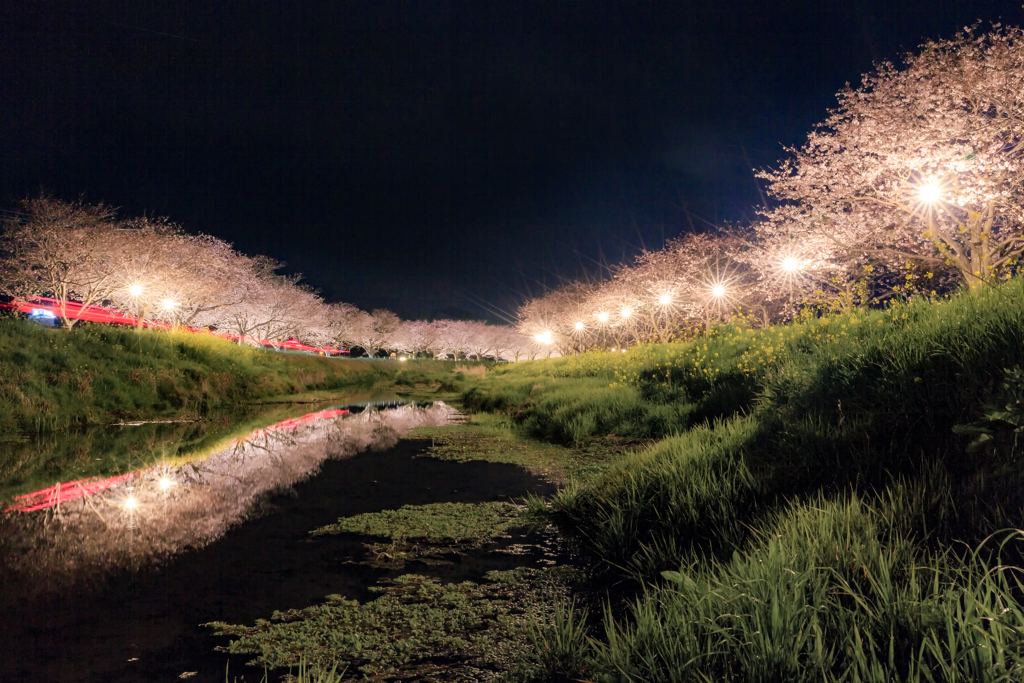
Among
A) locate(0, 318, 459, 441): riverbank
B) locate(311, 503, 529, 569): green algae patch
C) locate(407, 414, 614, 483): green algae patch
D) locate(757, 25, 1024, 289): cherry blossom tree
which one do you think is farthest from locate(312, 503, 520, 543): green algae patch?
locate(757, 25, 1024, 289): cherry blossom tree

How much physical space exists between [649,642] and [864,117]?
21.1 meters

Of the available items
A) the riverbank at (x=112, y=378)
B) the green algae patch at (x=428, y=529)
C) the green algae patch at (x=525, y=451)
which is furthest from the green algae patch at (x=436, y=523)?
the riverbank at (x=112, y=378)

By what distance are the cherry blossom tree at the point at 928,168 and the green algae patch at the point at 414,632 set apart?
45.0 ft

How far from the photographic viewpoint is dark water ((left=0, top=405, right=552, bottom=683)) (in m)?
2.65

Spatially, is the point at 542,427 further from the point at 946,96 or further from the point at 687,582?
the point at 946,96

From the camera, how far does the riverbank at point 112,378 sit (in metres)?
10.9

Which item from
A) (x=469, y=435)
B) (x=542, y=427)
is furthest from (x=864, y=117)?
(x=469, y=435)

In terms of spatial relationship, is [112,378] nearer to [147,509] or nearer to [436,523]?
[147,509]

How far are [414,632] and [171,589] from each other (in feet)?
6.23

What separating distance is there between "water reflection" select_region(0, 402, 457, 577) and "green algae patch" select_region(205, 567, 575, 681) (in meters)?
1.92

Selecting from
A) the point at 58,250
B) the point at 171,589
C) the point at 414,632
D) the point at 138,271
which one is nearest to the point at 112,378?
the point at 171,589

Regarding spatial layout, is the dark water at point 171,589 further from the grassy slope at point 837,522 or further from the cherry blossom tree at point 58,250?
the cherry blossom tree at point 58,250

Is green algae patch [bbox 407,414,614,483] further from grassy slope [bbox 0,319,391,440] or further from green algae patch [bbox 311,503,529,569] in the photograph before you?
grassy slope [bbox 0,319,391,440]

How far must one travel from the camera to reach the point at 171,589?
350 cm
